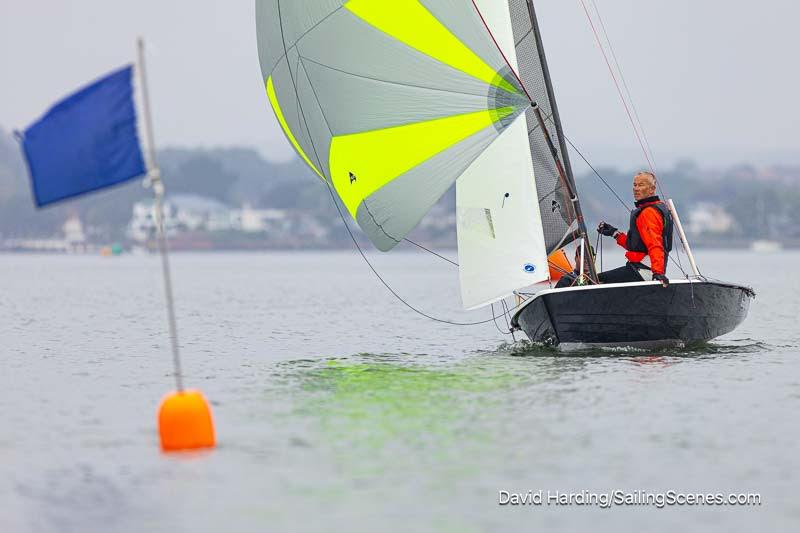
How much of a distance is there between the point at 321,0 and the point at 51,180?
7940 millimetres

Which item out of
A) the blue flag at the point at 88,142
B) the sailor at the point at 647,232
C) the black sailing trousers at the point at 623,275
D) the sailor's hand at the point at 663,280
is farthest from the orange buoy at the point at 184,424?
the black sailing trousers at the point at 623,275

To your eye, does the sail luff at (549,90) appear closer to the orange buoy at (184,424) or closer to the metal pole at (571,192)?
the metal pole at (571,192)

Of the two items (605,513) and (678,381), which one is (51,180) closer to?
(605,513)

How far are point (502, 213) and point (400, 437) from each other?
734cm

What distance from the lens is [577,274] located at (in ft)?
67.5

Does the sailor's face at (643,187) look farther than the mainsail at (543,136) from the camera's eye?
No

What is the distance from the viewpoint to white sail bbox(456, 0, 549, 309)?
781 inches

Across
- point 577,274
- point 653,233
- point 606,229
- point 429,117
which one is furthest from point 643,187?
point 429,117

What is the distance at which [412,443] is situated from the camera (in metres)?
13.0

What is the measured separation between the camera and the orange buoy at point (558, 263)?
71.1 ft

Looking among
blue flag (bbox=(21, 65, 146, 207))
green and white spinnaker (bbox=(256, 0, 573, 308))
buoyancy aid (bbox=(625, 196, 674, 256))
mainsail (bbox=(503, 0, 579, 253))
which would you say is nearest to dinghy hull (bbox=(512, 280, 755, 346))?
green and white spinnaker (bbox=(256, 0, 573, 308))

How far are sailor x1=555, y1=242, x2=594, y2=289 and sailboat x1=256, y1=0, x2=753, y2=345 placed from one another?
0.18m

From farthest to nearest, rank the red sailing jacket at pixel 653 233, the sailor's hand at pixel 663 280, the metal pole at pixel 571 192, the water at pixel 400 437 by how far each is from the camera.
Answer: the metal pole at pixel 571 192 → the red sailing jacket at pixel 653 233 → the sailor's hand at pixel 663 280 → the water at pixel 400 437

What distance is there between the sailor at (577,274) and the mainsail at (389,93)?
7.34ft
